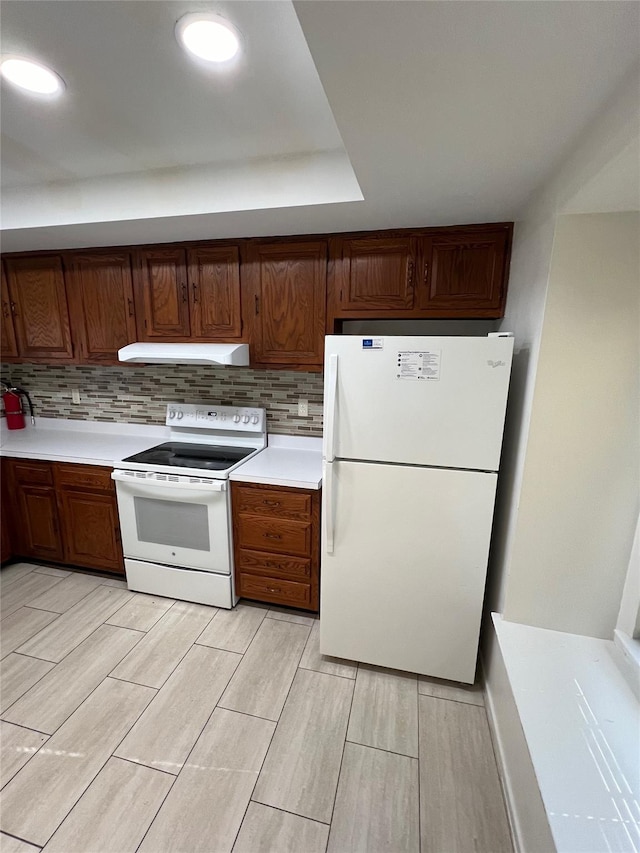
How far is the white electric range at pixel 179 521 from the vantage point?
6.93ft

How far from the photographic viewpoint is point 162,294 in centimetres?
231

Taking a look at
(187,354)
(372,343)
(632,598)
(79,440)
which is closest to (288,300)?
(187,354)

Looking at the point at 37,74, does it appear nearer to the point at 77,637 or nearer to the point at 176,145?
the point at 176,145

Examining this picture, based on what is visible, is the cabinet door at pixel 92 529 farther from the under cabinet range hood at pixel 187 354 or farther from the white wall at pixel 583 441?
the white wall at pixel 583 441

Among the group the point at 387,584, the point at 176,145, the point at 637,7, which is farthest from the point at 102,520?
the point at 637,7

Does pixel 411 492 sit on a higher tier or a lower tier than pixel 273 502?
higher

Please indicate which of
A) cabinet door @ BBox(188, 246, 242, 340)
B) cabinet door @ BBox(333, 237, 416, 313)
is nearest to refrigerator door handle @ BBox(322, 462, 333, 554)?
cabinet door @ BBox(333, 237, 416, 313)

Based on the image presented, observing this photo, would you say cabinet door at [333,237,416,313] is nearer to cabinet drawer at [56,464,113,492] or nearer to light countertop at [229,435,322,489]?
light countertop at [229,435,322,489]

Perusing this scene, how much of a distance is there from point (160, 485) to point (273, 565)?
0.78 m

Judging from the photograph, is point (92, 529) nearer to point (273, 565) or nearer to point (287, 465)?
point (273, 565)

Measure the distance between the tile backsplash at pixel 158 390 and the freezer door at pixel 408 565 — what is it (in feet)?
2.89

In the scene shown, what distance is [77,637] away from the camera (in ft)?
6.73

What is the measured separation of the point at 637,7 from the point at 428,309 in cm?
132

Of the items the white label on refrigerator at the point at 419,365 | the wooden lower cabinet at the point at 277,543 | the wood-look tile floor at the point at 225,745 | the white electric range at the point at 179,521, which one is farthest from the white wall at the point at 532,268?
the white electric range at the point at 179,521
